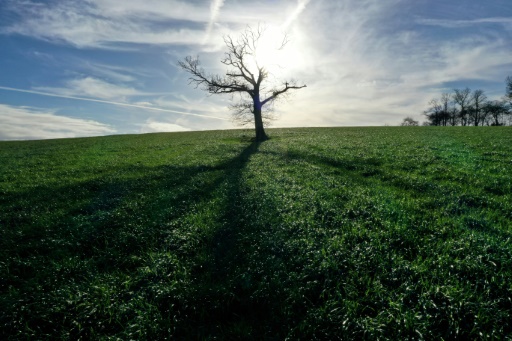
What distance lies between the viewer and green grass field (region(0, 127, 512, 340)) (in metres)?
4.67

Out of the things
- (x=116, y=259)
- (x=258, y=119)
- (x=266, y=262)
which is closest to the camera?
(x=266, y=262)

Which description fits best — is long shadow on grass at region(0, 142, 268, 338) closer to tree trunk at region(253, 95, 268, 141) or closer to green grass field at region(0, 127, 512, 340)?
green grass field at region(0, 127, 512, 340)

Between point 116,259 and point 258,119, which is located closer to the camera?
point 116,259

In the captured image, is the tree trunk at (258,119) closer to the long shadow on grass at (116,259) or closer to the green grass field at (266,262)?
the long shadow on grass at (116,259)

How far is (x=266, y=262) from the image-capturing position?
639cm

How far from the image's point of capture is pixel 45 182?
576 inches

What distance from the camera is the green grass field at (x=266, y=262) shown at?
4668 millimetres

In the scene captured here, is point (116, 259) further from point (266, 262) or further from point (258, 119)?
point (258, 119)

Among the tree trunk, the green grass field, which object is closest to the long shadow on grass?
the green grass field

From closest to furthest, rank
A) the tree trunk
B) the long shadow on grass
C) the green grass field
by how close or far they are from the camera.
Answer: the green grass field, the long shadow on grass, the tree trunk

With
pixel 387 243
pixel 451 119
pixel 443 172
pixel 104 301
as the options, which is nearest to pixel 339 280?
pixel 387 243

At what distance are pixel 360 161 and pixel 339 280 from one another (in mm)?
13503

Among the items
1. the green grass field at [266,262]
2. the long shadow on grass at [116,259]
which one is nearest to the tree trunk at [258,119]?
the long shadow on grass at [116,259]

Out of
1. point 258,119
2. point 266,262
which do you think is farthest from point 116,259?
point 258,119
